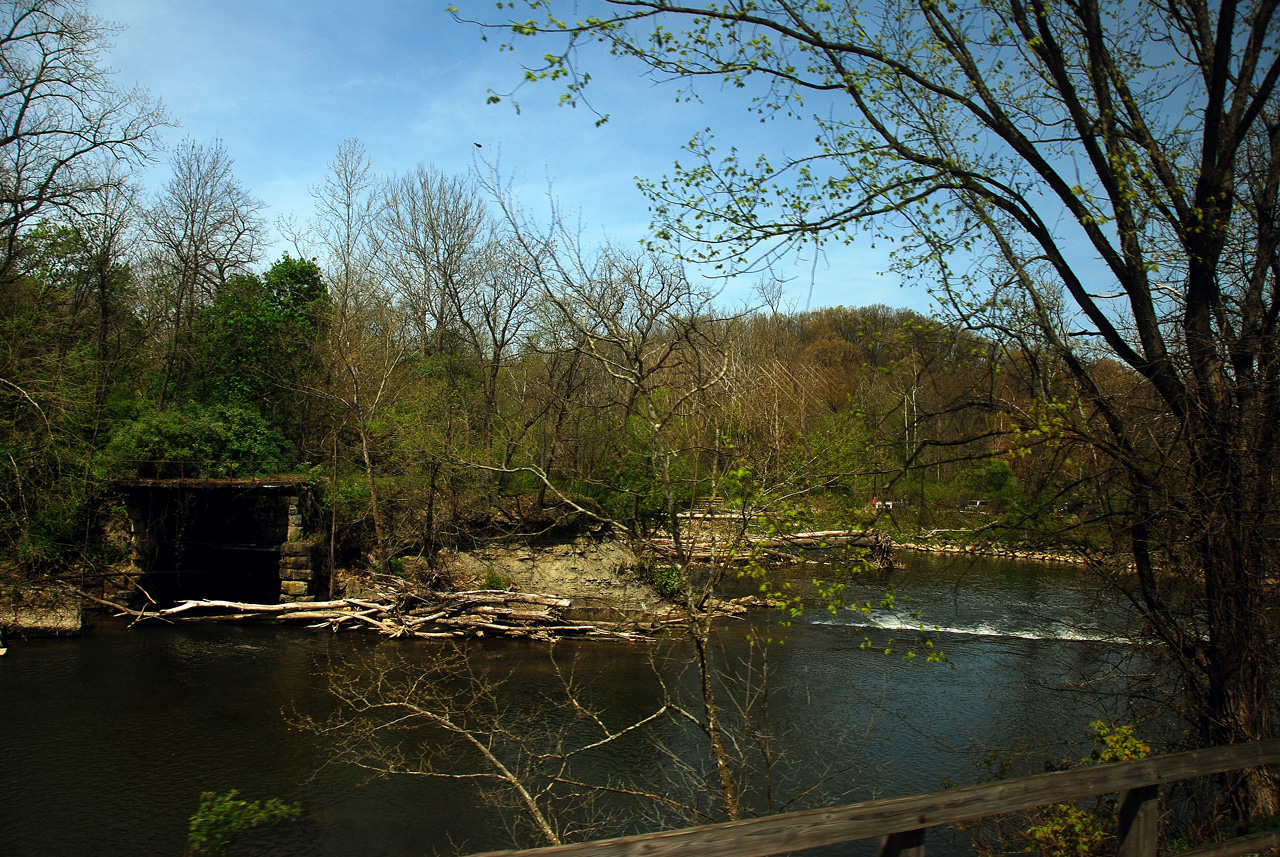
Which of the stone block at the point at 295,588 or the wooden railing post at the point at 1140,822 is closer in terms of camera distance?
the wooden railing post at the point at 1140,822

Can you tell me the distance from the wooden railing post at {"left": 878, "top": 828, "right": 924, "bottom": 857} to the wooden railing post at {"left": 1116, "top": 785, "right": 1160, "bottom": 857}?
126 centimetres

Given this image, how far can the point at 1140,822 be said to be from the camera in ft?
11.6

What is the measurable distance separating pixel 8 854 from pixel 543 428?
14107 mm

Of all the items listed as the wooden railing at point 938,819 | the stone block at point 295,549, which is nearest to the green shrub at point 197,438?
the stone block at point 295,549

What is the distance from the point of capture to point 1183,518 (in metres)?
5.90

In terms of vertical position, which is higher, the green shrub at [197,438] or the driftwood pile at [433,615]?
the green shrub at [197,438]

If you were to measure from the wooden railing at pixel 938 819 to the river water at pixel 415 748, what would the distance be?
3.10 m

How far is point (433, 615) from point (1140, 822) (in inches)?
619

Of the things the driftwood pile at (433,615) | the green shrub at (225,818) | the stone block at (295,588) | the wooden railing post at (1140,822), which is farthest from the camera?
the stone block at (295,588)

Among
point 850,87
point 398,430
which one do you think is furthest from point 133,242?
point 850,87

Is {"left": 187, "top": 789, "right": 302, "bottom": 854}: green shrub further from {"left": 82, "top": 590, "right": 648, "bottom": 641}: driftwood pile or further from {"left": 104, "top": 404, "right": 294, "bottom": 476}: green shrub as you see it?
{"left": 104, "top": 404, "right": 294, "bottom": 476}: green shrub

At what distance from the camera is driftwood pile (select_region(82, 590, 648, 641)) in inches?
680

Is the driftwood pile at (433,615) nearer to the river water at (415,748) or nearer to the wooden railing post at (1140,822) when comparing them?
the river water at (415,748)

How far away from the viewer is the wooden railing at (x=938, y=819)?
2637 mm
